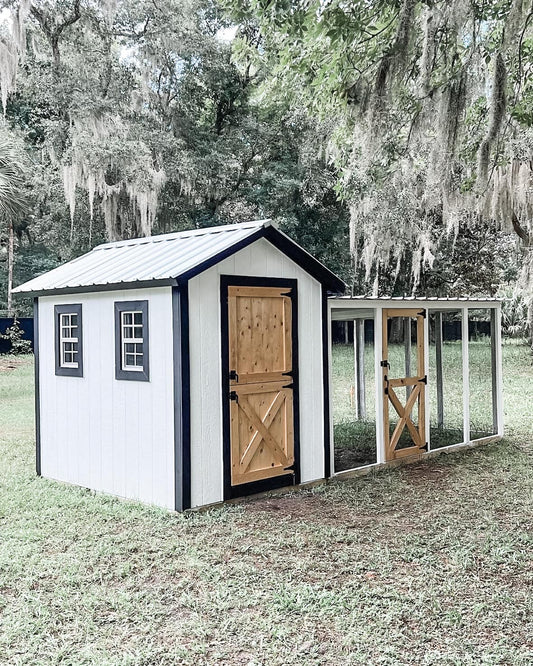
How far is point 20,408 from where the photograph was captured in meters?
11.5

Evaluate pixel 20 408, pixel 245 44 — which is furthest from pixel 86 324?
pixel 20 408

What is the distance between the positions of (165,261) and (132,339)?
741 millimetres

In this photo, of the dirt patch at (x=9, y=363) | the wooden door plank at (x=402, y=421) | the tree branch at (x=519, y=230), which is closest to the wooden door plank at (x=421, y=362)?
the wooden door plank at (x=402, y=421)

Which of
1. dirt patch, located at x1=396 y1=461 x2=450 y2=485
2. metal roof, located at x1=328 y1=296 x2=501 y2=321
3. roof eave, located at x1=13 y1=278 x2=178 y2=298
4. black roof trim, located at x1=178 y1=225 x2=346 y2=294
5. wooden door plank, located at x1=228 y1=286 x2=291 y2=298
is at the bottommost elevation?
dirt patch, located at x1=396 y1=461 x2=450 y2=485

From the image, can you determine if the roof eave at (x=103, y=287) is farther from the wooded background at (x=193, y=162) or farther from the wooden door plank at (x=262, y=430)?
the wooded background at (x=193, y=162)

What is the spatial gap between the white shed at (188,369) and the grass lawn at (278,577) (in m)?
0.32

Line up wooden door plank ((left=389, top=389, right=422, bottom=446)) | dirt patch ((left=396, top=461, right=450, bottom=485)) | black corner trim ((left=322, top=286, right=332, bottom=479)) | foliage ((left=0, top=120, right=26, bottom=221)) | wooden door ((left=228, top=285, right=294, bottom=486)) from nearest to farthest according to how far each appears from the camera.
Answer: wooden door ((left=228, top=285, right=294, bottom=486)), black corner trim ((left=322, top=286, right=332, bottom=479)), dirt patch ((left=396, top=461, right=450, bottom=485)), wooden door plank ((left=389, top=389, right=422, bottom=446)), foliage ((left=0, top=120, right=26, bottom=221))

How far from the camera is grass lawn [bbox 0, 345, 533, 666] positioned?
3.29m

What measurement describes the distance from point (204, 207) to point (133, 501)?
12.7m

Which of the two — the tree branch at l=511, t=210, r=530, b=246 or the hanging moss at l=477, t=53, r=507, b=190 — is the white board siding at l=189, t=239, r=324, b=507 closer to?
the hanging moss at l=477, t=53, r=507, b=190

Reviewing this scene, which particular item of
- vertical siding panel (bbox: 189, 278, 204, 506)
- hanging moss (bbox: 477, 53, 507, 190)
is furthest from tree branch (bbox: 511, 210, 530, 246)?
vertical siding panel (bbox: 189, 278, 204, 506)

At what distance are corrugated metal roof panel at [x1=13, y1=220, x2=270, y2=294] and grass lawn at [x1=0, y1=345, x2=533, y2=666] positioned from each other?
1919mm

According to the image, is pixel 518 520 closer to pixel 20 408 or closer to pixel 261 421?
pixel 261 421

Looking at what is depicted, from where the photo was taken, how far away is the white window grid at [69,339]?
6.68 meters
